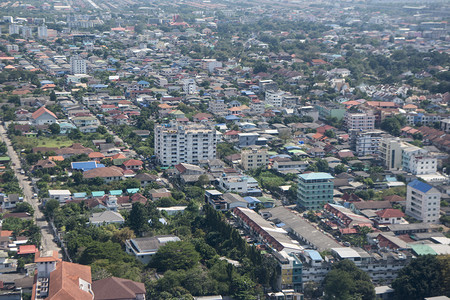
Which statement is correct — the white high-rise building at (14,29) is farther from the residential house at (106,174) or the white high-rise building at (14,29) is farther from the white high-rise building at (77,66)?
the residential house at (106,174)

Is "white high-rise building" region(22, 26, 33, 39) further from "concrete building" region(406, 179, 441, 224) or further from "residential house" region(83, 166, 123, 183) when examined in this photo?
"concrete building" region(406, 179, 441, 224)

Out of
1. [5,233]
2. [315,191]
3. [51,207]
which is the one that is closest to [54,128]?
[51,207]

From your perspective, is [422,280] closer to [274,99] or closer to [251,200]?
[251,200]

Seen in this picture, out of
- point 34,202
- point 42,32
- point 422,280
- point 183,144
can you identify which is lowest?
point 34,202

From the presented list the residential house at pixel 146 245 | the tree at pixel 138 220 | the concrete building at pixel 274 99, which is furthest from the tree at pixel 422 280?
the concrete building at pixel 274 99

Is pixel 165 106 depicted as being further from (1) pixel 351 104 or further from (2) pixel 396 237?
(2) pixel 396 237

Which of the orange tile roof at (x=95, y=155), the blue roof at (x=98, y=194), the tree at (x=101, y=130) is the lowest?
the blue roof at (x=98, y=194)

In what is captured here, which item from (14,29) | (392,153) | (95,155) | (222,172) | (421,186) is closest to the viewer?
(421,186)
